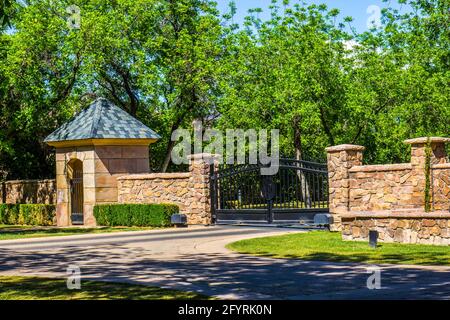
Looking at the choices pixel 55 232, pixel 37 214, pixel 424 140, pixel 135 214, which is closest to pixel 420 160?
pixel 424 140

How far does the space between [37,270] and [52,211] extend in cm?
1838

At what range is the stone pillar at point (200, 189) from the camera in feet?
94.3

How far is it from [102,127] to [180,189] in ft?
14.5

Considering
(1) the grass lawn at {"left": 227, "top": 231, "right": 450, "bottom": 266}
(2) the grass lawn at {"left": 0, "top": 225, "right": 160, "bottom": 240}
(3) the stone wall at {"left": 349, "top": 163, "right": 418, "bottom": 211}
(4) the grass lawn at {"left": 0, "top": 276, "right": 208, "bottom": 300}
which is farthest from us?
(2) the grass lawn at {"left": 0, "top": 225, "right": 160, "bottom": 240}

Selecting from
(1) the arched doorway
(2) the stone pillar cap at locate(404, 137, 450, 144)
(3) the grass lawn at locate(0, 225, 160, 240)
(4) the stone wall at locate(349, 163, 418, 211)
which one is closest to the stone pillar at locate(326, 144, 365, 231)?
(4) the stone wall at locate(349, 163, 418, 211)

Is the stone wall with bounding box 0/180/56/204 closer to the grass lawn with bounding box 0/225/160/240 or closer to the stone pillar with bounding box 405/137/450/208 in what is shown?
the grass lawn with bounding box 0/225/160/240

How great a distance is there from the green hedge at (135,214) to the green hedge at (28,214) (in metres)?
3.76

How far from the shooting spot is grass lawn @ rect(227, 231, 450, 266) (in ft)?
51.3

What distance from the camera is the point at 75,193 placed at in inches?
1283

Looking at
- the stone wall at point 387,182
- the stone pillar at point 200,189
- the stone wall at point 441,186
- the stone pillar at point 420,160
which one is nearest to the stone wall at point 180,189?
the stone pillar at point 200,189

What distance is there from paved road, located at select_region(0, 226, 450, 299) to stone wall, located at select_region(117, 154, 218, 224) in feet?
19.0

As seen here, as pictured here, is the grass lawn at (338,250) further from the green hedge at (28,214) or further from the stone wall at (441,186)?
the green hedge at (28,214)

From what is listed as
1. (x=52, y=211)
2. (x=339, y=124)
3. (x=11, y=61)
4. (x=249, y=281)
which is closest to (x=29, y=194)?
(x=52, y=211)
